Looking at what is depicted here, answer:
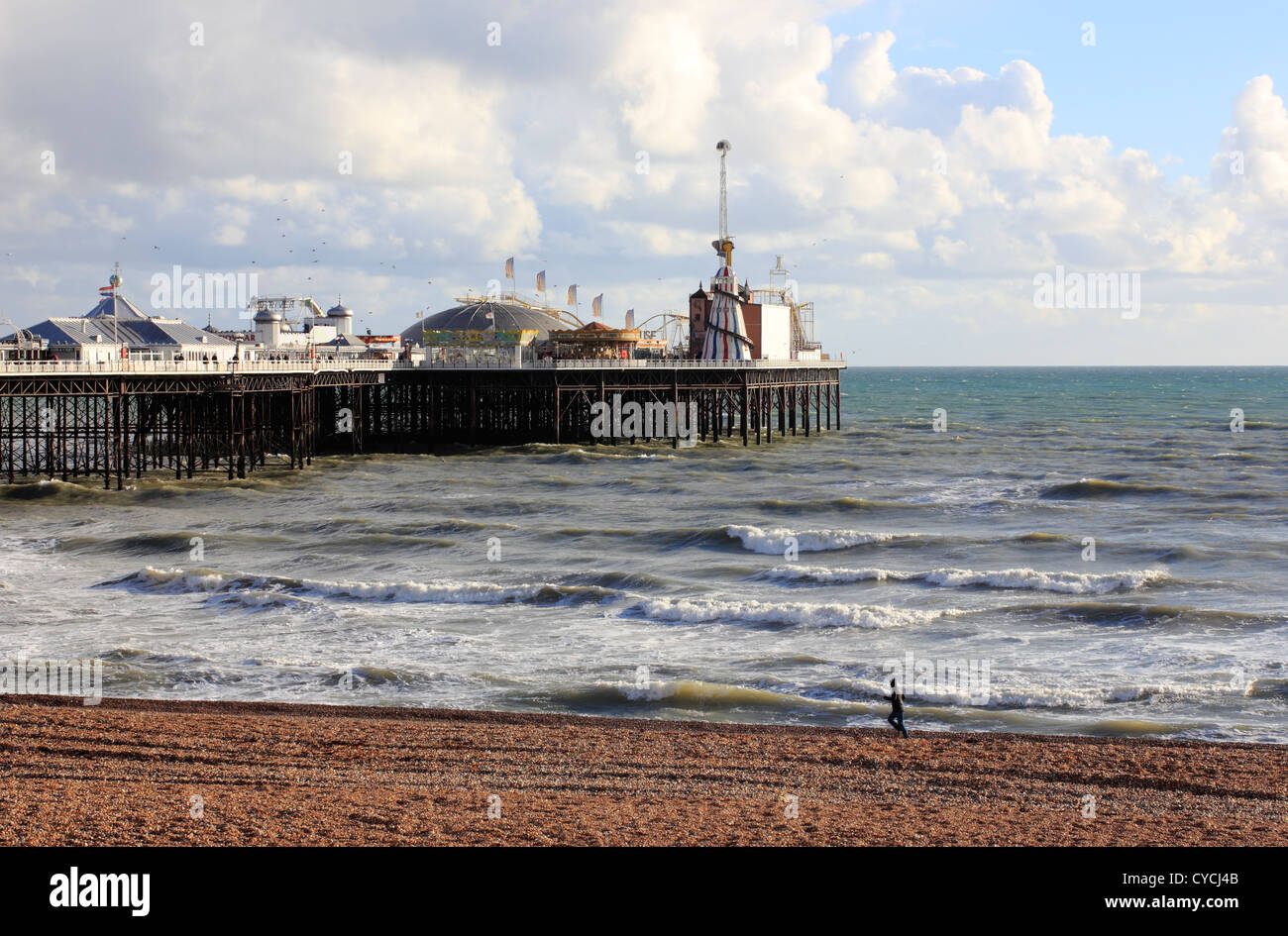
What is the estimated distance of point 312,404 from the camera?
5903 centimetres

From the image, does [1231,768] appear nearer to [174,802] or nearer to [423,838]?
[423,838]

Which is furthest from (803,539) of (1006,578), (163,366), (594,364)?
(594,364)

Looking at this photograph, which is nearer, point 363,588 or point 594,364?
point 363,588

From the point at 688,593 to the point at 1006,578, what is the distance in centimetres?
764

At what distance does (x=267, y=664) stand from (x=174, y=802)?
8828 mm

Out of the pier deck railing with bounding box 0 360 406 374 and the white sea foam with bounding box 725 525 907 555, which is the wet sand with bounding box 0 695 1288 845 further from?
the pier deck railing with bounding box 0 360 406 374

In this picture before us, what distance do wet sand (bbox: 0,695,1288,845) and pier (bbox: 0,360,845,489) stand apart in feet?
98.5

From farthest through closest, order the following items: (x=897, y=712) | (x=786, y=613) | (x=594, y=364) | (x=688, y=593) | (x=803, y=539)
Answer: (x=594, y=364)
(x=803, y=539)
(x=688, y=593)
(x=786, y=613)
(x=897, y=712)

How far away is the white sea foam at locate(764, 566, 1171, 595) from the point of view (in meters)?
26.8

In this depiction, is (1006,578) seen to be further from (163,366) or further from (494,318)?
(494,318)

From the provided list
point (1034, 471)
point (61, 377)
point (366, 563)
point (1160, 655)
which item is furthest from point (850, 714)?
point (1034, 471)

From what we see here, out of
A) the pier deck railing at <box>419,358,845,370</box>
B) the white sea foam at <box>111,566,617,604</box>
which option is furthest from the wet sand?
the pier deck railing at <box>419,358,845,370</box>

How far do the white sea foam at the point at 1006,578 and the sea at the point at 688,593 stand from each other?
0.09 metres

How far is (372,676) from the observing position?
19.6 m
